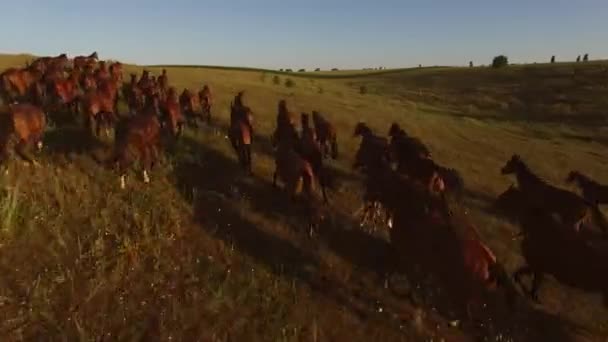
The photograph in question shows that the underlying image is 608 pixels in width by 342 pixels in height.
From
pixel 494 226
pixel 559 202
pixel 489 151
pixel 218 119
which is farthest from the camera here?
pixel 489 151

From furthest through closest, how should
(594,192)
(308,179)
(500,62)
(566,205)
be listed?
(500,62), (594,192), (566,205), (308,179)

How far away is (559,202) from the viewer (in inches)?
424

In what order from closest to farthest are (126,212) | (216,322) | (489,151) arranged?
1. (216,322)
2. (126,212)
3. (489,151)

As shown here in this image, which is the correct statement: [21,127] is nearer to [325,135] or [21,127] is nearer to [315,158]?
[315,158]

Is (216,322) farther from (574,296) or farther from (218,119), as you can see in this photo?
(218,119)

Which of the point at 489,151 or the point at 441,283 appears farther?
the point at 489,151

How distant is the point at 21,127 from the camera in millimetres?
9930

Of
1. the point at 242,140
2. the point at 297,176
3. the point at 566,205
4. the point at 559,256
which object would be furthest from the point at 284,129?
the point at 559,256

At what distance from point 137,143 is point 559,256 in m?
7.27

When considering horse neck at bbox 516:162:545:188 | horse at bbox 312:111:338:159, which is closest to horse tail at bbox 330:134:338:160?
horse at bbox 312:111:338:159

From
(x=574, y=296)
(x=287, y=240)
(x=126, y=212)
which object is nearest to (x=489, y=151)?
(x=574, y=296)

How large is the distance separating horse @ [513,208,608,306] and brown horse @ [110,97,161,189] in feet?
21.9

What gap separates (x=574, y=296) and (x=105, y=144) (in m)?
9.47

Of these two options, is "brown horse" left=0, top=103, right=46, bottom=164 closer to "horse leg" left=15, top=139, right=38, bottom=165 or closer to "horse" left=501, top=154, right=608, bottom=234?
"horse leg" left=15, top=139, right=38, bottom=165
